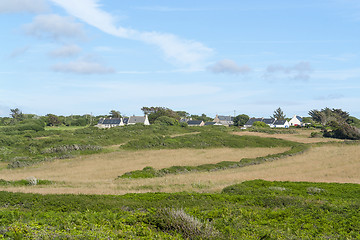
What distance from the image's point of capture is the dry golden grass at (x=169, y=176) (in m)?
26.2

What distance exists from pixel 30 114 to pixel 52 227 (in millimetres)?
162545

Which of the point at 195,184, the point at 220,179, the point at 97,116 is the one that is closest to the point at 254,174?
the point at 220,179

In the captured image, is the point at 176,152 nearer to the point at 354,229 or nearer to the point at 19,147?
the point at 19,147

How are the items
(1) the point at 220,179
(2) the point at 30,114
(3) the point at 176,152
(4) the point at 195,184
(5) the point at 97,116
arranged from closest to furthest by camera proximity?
(4) the point at 195,184, (1) the point at 220,179, (3) the point at 176,152, (2) the point at 30,114, (5) the point at 97,116

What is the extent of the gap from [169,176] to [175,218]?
21550mm

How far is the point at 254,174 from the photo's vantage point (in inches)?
Answer: 1378

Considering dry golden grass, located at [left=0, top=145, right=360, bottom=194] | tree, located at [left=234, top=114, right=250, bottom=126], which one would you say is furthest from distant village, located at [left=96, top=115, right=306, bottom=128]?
dry golden grass, located at [left=0, top=145, right=360, bottom=194]

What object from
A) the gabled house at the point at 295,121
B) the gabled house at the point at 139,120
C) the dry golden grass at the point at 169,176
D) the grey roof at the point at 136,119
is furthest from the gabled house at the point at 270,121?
the dry golden grass at the point at 169,176

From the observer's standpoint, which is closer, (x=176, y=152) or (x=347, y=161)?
(x=347, y=161)

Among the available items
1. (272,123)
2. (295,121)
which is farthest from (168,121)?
(295,121)

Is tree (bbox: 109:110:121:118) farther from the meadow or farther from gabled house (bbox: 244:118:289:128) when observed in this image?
the meadow

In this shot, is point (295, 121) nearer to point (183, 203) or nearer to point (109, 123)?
point (109, 123)

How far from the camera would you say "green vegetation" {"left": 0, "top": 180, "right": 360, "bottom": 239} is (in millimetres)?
11695

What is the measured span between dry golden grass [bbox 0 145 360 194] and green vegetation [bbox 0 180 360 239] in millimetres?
6052
